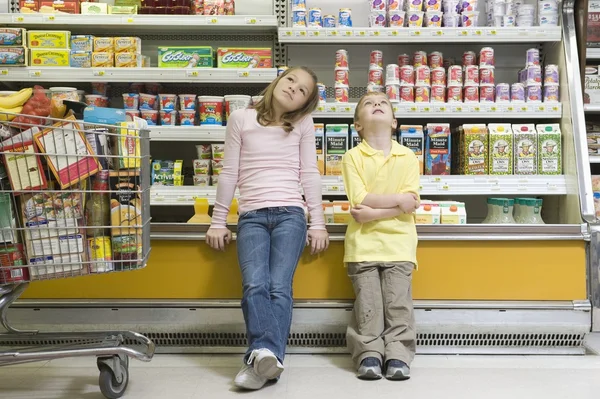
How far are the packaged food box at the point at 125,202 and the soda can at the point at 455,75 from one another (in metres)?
1.97

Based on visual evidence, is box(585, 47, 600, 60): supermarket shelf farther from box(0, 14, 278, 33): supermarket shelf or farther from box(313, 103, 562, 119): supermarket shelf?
box(0, 14, 278, 33): supermarket shelf

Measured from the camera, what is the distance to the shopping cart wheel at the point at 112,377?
88.5 inches

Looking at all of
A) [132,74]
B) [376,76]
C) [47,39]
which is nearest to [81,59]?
[47,39]

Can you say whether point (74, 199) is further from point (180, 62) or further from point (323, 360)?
point (180, 62)

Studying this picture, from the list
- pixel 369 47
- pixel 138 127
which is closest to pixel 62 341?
pixel 138 127

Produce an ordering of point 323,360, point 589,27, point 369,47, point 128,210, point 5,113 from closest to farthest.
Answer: point 5,113, point 128,210, point 323,360, point 589,27, point 369,47

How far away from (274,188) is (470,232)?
3.13ft

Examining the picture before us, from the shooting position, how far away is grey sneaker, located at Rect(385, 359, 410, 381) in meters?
2.46

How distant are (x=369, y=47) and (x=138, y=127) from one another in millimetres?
2109

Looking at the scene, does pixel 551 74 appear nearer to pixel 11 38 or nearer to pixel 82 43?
pixel 82 43

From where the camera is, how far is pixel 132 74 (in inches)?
135

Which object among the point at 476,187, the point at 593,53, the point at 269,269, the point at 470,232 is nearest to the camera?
the point at 269,269

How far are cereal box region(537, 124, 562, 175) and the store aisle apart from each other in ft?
3.36

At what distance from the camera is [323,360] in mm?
2799
